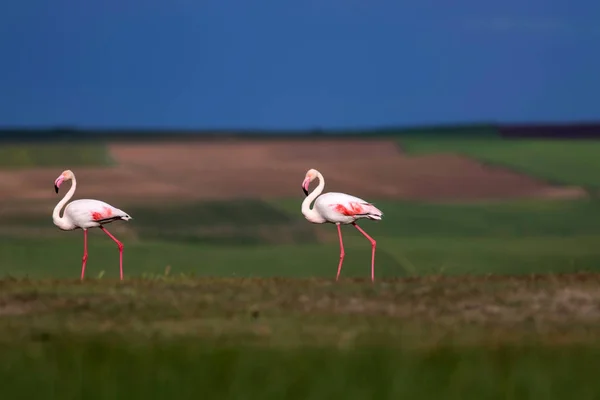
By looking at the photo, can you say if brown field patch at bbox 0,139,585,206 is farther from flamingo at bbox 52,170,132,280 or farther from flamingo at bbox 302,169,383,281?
flamingo at bbox 302,169,383,281

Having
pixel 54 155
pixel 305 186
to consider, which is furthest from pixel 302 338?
pixel 54 155

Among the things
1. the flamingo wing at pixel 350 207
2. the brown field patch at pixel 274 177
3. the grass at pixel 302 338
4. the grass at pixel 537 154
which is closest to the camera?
the grass at pixel 302 338

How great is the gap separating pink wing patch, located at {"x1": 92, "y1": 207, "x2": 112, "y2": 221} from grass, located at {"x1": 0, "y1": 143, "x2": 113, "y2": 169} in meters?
14.6

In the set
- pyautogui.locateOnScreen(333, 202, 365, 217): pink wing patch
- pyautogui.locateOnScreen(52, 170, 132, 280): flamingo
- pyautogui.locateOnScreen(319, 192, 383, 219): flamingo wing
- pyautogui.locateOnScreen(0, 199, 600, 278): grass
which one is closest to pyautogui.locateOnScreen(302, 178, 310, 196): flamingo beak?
pyautogui.locateOnScreen(319, 192, 383, 219): flamingo wing

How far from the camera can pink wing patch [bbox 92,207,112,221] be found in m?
15.0

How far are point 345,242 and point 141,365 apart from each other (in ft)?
36.8

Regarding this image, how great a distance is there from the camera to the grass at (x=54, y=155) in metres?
30.2

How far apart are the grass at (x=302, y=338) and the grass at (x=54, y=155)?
16901 millimetres

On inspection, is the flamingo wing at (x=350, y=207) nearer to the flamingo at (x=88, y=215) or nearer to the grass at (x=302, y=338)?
the grass at (x=302, y=338)

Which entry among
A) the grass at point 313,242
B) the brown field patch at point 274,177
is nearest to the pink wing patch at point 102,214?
the grass at point 313,242

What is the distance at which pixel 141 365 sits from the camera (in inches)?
332

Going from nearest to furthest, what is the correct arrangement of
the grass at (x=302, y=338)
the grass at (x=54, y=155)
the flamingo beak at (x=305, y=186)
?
the grass at (x=302, y=338), the flamingo beak at (x=305, y=186), the grass at (x=54, y=155)

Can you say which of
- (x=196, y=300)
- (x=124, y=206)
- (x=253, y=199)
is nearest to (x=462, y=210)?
(x=253, y=199)

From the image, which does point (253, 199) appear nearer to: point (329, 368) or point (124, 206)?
point (124, 206)
